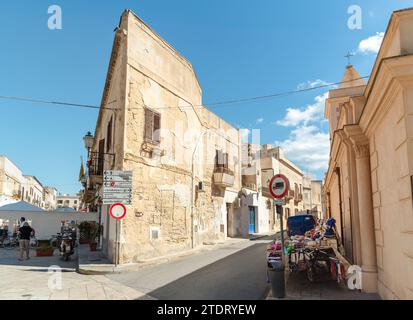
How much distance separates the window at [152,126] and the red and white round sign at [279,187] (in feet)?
23.4

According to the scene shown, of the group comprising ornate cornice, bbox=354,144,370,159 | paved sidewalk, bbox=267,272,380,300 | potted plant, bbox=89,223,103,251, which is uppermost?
ornate cornice, bbox=354,144,370,159

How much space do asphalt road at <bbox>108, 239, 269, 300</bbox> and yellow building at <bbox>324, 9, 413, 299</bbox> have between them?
2496mm

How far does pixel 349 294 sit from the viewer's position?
6379 millimetres

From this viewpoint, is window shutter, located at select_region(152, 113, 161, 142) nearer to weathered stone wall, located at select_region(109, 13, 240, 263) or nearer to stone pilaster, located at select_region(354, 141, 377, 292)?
weathered stone wall, located at select_region(109, 13, 240, 263)

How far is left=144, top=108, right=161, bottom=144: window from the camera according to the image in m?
12.9

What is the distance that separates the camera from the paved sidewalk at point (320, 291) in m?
6.20

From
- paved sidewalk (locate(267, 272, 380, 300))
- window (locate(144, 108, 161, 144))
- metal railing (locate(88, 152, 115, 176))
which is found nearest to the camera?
paved sidewalk (locate(267, 272, 380, 300))

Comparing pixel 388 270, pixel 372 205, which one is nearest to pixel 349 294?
pixel 388 270

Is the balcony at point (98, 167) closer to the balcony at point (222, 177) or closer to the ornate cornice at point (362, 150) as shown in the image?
the balcony at point (222, 177)

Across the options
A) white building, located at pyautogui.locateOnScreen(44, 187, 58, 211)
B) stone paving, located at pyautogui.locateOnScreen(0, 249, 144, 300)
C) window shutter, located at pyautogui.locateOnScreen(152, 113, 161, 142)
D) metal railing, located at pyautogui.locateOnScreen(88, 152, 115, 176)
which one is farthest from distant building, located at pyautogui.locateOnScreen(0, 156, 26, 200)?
white building, located at pyautogui.locateOnScreen(44, 187, 58, 211)

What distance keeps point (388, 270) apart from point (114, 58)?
12.8 m
